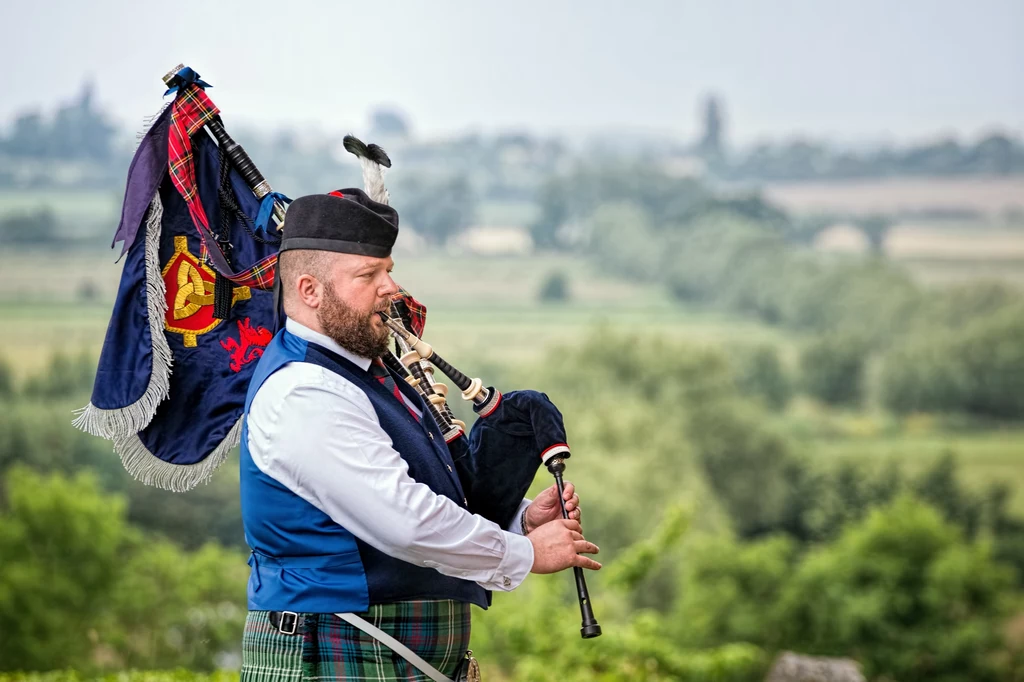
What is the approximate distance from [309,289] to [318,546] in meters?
0.51

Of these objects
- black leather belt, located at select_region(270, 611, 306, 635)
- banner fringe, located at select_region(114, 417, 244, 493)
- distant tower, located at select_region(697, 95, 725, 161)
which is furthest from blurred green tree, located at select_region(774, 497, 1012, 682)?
black leather belt, located at select_region(270, 611, 306, 635)

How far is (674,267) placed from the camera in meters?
13.4

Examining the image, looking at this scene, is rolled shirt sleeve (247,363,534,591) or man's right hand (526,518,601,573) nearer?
rolled shirt sleeve (247,363,534,591)

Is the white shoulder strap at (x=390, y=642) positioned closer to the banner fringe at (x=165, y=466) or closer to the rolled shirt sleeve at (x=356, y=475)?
the rolled shirt sleeve at (x=356, y=475)

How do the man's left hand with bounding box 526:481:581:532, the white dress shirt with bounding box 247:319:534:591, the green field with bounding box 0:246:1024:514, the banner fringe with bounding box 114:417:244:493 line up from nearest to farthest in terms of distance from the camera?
the white dress shirt with bounding box 247:319:534:591, the man's left hand with bounding box 526:481:581:532, the banner fringe with bounding box 114:417:244:493, the green field with bounding box 0:246:1024:514

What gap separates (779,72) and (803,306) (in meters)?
2.76

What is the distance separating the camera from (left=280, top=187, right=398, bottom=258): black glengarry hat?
2178 millimetres

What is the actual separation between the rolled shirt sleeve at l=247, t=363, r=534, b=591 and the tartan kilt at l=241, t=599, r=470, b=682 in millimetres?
139

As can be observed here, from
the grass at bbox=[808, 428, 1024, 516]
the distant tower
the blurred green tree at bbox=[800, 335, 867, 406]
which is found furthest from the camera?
the distant tower

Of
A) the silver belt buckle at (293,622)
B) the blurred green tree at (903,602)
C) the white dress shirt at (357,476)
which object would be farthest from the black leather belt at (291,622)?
the blurred green tree at (903,602)

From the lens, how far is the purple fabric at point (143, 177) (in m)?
2.52

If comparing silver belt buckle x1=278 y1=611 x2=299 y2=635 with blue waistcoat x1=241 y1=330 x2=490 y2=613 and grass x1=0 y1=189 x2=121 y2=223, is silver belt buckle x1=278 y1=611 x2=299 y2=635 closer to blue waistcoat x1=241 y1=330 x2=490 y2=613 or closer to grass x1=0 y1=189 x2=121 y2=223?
blue waistcoat x1=241 y1=330 x2=490 y2=613

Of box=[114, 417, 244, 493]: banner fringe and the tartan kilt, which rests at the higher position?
box=[114, 417, 244, 493]: banner fringe

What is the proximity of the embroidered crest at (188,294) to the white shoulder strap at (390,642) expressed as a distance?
2.77 feet
